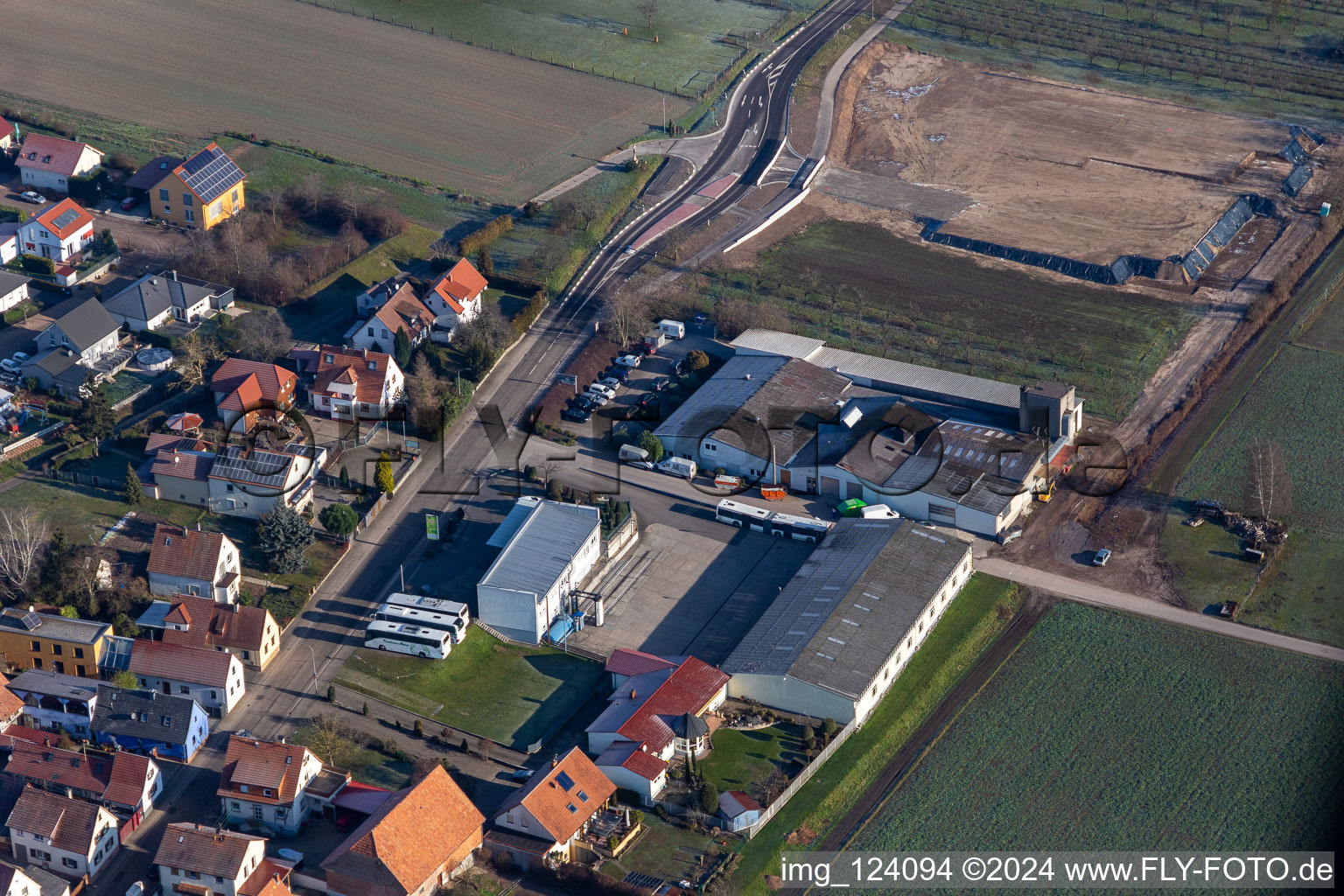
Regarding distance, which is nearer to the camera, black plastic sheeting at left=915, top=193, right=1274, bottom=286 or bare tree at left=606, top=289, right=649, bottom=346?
bare tree at left=606, top=289, right=649, bottom=346

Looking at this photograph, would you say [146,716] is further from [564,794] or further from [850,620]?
[850,620]

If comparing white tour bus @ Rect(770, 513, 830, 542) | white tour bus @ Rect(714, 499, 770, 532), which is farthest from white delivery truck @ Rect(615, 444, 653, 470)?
white tour bus @ Rect(770, 513, 830, 542)

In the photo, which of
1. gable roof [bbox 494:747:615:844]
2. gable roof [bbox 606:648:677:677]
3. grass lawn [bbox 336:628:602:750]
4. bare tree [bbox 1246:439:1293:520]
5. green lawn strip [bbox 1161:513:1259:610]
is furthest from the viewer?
bare tree [bbox 1246:439:1293:520]

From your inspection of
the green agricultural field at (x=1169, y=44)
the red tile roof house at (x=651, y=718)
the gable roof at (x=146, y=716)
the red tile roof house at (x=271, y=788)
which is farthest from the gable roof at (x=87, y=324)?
the green agricultural field at (x=1169, y=44)

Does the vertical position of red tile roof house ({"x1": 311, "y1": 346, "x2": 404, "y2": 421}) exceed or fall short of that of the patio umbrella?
it exceeds it

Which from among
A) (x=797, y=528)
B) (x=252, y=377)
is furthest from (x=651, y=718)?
(x=252, y=377)

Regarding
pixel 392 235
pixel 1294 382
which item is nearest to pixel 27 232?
pixel 392 235

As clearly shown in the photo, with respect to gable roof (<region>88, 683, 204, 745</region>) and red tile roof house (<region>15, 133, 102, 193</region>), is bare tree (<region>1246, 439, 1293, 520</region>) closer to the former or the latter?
gable roof (<region>88, 683, 204, 745</region>)

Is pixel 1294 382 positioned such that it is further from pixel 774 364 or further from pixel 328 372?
pixel 328 372
